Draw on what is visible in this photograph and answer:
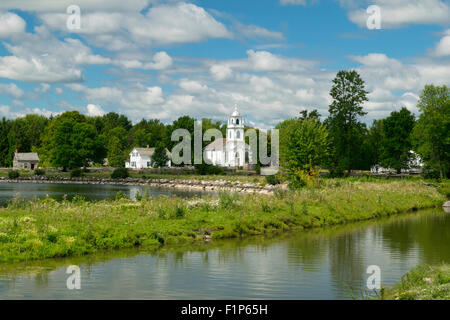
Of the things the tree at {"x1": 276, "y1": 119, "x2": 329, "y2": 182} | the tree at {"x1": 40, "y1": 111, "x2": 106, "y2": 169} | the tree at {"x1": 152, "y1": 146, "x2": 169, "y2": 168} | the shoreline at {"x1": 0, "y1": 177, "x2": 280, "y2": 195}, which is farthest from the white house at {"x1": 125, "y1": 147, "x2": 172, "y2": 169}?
the tree at {"x1": 276, "y1": 119, "x2": 329, "y2": 182}

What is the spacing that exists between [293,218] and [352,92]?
48808 millimetres

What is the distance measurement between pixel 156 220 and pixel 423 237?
14215mm

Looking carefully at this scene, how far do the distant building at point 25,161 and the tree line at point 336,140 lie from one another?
223 centimetres

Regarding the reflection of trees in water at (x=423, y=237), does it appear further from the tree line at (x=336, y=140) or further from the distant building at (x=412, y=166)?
the distant building at (x=412, y=166)

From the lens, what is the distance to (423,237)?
27094 mm

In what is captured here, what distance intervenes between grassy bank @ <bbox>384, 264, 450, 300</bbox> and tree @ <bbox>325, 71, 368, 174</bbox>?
57155mm

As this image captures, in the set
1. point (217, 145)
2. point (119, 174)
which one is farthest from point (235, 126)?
point (119, 174)

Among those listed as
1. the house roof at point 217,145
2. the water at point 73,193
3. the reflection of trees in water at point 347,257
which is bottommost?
the reflection of trees in water at point 347,257

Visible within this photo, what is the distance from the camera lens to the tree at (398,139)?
76125mm

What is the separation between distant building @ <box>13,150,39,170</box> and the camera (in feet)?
381

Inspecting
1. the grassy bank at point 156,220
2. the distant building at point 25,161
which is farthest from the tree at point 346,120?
the distant building at point 25,161

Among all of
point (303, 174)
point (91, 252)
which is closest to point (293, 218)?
point (91, 252)

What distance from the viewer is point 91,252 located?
2036cm

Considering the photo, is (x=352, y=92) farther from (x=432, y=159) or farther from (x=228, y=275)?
(x=228, y=275)
